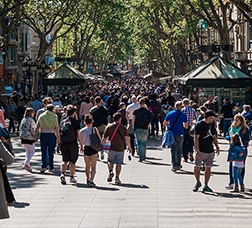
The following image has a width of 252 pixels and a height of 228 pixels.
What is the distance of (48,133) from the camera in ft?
51.5

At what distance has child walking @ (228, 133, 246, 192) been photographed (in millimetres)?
13062

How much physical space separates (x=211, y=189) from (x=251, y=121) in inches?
325

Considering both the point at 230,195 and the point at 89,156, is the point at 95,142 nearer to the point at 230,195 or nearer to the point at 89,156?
the point at 89,156

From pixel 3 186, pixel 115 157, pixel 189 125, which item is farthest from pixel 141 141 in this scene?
pixel 3 186

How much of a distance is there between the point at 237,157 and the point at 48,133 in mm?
4575

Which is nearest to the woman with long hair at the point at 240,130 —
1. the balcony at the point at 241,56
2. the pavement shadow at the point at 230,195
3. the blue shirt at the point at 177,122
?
the pavement shadow at the point at 230,195

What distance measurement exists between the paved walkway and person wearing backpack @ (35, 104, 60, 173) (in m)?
0.33

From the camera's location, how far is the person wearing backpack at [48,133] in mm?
15523

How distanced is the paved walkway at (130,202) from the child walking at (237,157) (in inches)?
10.5

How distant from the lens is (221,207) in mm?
11422

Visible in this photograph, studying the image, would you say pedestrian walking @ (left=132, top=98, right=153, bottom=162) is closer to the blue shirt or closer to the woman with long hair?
the blue shirt

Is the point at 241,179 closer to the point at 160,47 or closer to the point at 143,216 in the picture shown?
the point at 143,216

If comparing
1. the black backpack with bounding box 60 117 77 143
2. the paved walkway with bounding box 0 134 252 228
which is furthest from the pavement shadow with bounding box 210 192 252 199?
the black backpack with bounding box 60 117 77 143

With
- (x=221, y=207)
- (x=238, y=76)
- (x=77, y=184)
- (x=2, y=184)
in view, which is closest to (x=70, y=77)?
(x=238, y=76)
